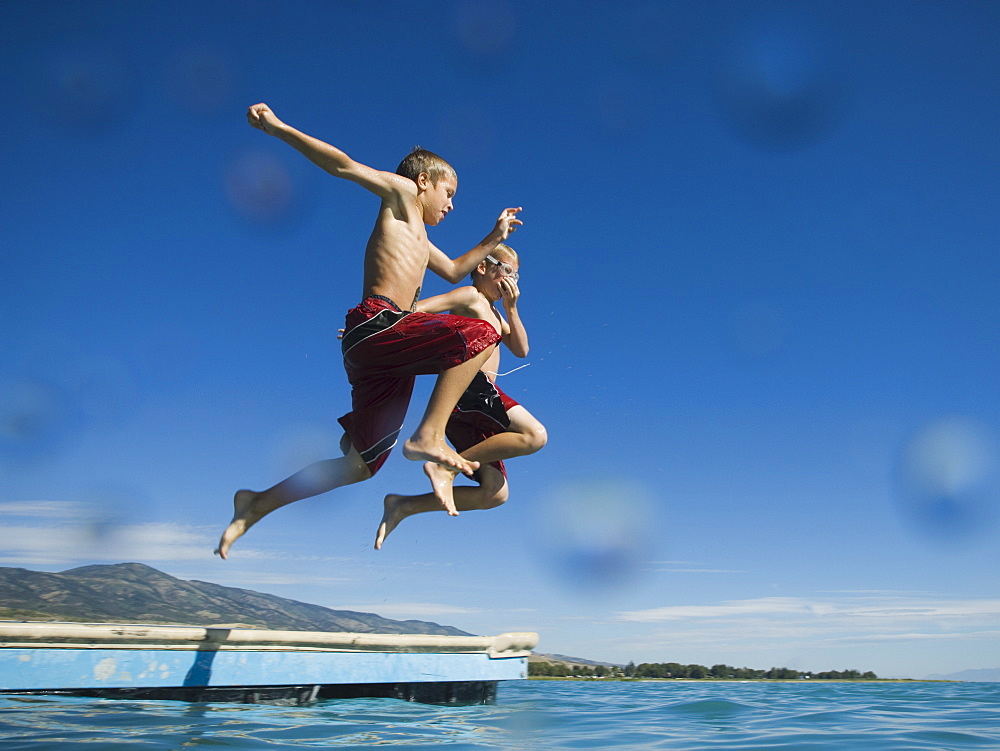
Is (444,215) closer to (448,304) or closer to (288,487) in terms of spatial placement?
(448,304)

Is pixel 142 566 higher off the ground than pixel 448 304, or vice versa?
pixel 448 304

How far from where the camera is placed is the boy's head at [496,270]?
6.04 m

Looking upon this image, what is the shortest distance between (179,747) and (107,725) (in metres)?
0.80

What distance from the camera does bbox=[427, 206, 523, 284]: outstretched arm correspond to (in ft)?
17.5

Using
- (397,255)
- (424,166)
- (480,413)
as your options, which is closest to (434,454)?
(480,413)

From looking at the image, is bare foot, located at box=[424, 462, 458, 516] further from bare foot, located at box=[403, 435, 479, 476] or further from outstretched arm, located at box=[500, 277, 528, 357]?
outstretched arm, located at box=[500, 277, 528, 357]

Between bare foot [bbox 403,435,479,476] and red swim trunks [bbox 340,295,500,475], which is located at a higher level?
red swim trunks [bbox 340,295,500,475]

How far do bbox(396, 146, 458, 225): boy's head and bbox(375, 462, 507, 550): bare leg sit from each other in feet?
6.96

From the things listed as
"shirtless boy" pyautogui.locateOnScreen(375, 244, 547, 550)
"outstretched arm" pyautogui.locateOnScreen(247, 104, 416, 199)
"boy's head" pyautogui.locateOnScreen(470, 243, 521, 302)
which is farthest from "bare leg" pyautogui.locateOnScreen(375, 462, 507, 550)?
"outstretched arm" pyautogui.locateOnScreen(247, 104, 416, 199)

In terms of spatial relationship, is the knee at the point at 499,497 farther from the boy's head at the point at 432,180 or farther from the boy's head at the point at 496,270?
the boy's head at the point at 432,180

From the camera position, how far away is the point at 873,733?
4676mm

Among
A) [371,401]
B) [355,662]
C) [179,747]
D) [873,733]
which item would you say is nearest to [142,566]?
[355,662]

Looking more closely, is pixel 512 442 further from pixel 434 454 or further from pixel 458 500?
pixel 434 454

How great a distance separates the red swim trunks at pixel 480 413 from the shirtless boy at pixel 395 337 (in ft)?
1.90
